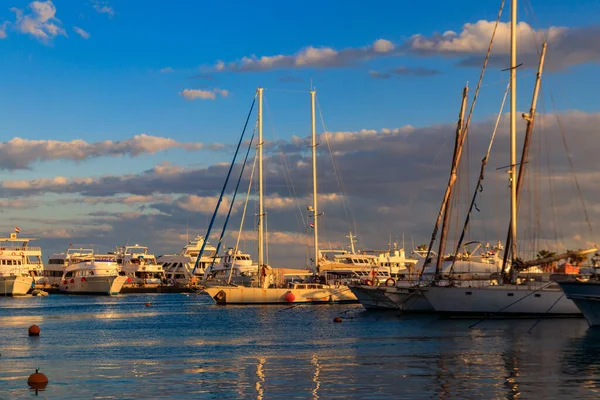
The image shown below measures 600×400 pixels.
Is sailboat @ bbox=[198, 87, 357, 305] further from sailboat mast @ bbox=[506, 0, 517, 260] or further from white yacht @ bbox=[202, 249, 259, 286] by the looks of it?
sailboat mast @ bbox=[506, 0, 517, 260]

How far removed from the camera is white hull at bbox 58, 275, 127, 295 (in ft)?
532

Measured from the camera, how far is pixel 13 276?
151 meters

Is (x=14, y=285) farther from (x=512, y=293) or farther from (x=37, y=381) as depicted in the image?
(x=37, y=381)

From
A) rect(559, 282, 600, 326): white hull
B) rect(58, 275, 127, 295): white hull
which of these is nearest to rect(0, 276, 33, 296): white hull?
rect(58, 275, 127, 295): white hull

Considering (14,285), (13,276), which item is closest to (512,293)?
(14,285)

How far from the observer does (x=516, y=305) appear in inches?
2493

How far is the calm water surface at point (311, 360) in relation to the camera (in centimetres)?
3228

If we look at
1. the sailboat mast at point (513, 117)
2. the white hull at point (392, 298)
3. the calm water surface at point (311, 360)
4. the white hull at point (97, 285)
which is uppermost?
the sailboat mast at point (513, 117)

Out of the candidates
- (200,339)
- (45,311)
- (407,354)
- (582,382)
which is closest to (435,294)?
(200,339)

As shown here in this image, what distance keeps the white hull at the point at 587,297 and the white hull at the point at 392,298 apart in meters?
22.5

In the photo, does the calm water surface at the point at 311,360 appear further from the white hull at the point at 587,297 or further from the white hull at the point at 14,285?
the white hull at the point at 14,285

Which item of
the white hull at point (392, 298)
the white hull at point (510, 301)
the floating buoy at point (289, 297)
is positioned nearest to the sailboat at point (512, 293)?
the white hull at point (510, 301)

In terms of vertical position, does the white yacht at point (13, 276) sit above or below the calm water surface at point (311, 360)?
above

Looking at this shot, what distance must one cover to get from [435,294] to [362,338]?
13.0 metres
